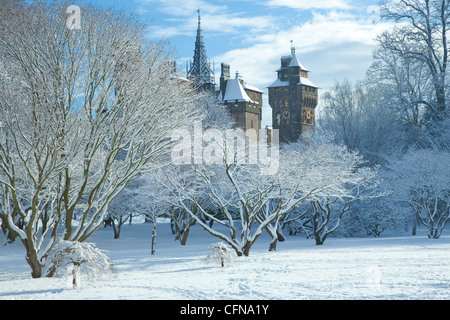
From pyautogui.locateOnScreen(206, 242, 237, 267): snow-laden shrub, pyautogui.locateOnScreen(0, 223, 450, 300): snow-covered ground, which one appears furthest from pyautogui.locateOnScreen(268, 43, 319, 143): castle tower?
pyautogui.locateOnScreen(206, 242, 237, 267): snow-laden shrub

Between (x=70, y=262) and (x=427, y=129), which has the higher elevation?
(x=427, y=129)

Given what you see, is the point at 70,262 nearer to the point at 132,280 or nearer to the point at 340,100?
the point at 132,280

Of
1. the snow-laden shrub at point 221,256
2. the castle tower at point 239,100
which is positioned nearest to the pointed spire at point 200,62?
the castle tower at point 239,100

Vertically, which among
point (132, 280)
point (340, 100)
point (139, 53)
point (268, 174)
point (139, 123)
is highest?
point (340, 100)

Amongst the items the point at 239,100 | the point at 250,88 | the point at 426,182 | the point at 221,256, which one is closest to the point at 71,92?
the point at 221,256

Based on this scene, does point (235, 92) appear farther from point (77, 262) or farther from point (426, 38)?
point (77, 262)

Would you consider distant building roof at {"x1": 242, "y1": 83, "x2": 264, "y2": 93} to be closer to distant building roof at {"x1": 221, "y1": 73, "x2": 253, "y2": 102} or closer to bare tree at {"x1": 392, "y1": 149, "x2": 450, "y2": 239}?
distant building roof at {"x1": 221, "y1": 73, "x2": 253, "y2": 102}

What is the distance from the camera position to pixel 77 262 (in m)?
9.72

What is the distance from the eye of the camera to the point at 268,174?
730 inches

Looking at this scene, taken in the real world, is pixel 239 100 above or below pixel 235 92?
below

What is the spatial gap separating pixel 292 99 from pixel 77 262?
2798 inches

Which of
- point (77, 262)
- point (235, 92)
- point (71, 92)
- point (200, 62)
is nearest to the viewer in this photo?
point (77, 262)
